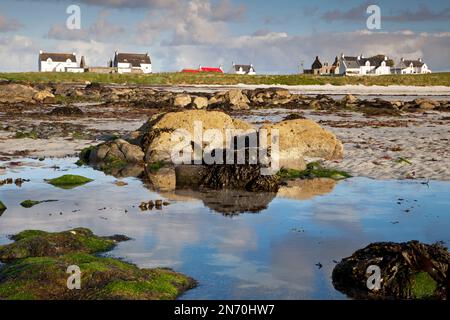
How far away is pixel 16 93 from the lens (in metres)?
50.4

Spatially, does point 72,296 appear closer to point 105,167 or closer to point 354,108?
point 105,167

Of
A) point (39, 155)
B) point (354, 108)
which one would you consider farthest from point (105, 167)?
point (354, 108)

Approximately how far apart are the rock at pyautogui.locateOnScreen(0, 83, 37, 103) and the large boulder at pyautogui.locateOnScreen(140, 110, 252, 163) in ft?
105

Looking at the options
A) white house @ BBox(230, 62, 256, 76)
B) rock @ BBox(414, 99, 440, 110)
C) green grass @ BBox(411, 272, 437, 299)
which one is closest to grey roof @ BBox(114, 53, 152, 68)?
white house @ BBox(230, 62, 256, 76)

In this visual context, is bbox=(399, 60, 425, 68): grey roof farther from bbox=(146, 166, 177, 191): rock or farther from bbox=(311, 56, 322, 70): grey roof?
bbox=(146, 166, 177, 191): rock

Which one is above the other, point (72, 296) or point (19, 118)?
point (19, 118)

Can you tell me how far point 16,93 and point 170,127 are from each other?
34589 millimetres

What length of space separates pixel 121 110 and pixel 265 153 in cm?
2625

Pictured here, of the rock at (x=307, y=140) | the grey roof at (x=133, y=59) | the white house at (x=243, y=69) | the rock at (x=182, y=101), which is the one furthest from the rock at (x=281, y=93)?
the white house at (x=243, y=69)

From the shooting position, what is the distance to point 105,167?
701 inches

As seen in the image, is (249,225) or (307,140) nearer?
(249,225)

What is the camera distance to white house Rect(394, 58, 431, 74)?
145 metres

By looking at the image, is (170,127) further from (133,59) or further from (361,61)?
(361,61)

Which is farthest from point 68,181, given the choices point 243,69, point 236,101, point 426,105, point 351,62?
point 243,69
